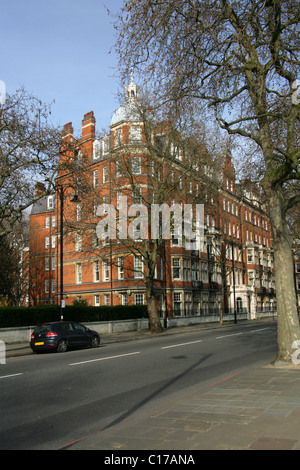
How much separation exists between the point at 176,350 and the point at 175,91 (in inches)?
420

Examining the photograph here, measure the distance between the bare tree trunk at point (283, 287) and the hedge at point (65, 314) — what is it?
19.2 meters

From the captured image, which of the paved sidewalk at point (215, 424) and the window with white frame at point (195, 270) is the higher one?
the window with white frame at point (195, 270)

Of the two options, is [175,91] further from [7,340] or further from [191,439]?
[7,340]

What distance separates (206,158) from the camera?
29.0 m

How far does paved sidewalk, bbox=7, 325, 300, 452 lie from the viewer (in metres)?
5.12

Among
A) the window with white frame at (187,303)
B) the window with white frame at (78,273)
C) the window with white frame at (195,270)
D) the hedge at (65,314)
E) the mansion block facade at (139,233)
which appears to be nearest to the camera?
the hedge at (65,314)

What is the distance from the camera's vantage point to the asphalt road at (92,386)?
6680 mm

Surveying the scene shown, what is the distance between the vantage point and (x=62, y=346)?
65.2 ft

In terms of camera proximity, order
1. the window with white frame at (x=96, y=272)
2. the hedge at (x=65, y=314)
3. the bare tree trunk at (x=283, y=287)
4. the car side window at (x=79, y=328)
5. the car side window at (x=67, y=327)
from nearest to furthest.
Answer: the bare tree trunk at (x=283, y=287)
the car side window at (x=67, y=327)
the car side window at (x=79, y=328)
the hedge at (x=65, y=314)
the window with white frame at (x=96, y=272)

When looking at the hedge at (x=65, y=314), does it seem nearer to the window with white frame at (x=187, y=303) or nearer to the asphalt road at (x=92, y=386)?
the window with white frame at (x=187, y=303)

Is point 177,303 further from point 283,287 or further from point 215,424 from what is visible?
point 215,424

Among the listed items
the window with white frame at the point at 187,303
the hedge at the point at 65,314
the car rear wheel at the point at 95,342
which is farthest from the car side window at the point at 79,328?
the window with white frame at the point at 187,303
